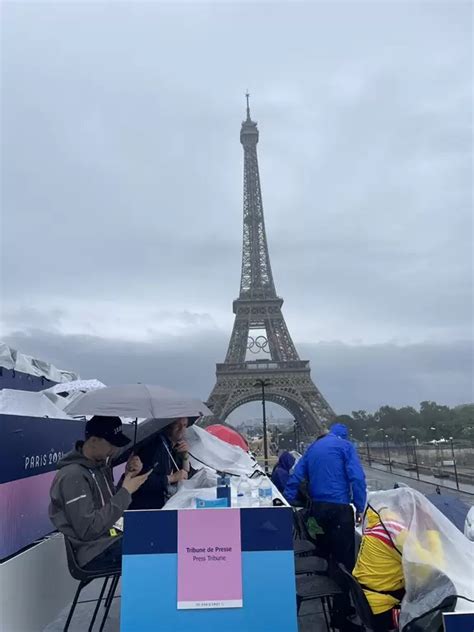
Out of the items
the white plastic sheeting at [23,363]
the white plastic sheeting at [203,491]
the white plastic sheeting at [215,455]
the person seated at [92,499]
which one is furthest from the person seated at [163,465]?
the white plastic sheeting at [23,363]

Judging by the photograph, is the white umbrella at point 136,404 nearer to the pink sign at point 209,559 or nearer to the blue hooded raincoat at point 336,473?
the pink sign at point 209,559

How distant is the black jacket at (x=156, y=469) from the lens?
12.3 feet

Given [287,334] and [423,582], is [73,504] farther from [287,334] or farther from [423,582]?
[287,334]

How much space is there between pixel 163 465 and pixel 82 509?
1.10m

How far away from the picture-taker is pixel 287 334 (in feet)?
143

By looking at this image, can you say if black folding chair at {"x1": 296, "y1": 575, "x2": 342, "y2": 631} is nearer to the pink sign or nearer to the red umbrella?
the pink sign

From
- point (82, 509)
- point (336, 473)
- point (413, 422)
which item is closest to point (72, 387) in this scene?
point (82, 509)

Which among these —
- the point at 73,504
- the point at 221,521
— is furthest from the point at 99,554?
the point at 221,521

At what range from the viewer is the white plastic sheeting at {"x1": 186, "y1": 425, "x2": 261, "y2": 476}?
453 cm

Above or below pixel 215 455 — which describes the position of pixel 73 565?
below

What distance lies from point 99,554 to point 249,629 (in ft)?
3.27

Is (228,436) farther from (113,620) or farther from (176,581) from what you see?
(176,581)

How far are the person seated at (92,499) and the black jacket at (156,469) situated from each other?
0.53 meters

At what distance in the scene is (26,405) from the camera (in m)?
4.04
